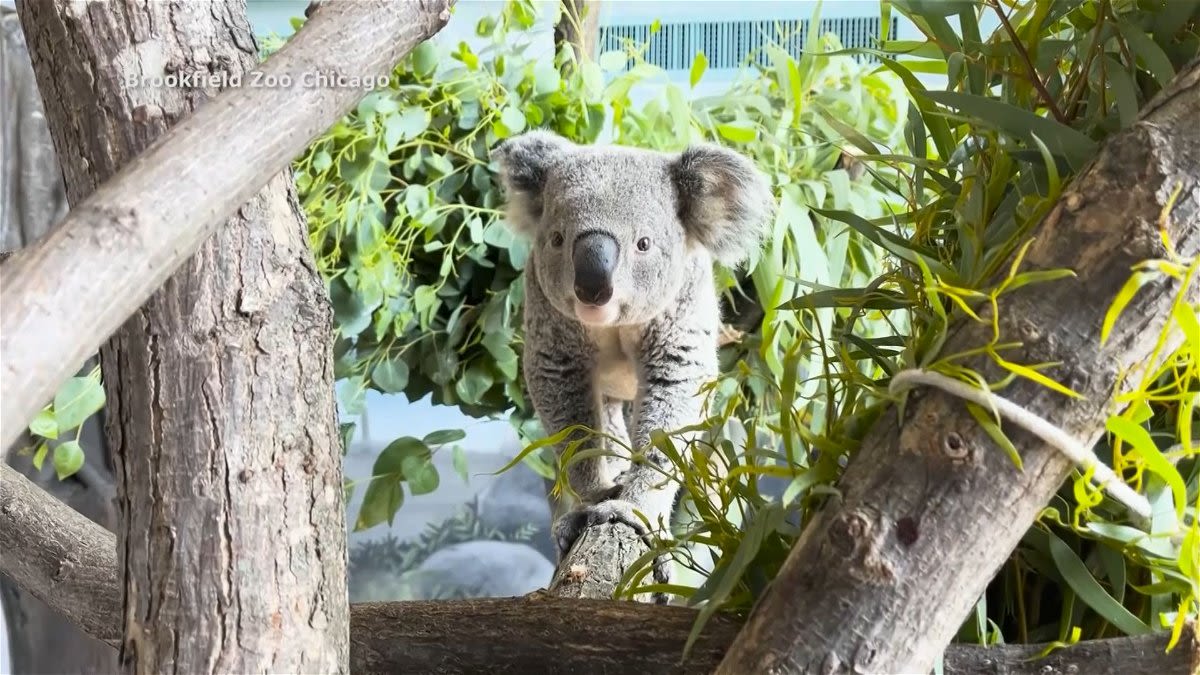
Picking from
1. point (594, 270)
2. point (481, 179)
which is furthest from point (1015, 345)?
point (481, 179)

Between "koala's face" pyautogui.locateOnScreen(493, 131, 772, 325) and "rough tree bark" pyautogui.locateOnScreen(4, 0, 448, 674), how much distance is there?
97cm

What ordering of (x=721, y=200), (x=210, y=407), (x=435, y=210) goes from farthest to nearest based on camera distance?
(x=435, y=210) < (x=721, y=200) < (x=210, y=407)

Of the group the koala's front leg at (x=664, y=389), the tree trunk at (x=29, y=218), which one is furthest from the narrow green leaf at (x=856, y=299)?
the tree trunk at (x=29, y=218)

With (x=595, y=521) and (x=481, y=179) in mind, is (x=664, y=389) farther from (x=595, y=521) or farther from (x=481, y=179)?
(x=481, y=179)

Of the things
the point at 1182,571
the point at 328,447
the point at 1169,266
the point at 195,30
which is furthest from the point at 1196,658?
the point at 195,30

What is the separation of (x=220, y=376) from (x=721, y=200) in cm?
134

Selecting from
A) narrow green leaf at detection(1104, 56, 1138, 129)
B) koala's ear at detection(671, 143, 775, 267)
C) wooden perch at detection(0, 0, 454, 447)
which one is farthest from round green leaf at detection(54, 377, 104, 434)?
narrow green leaf at detection(1104, 56, 1138, 129)

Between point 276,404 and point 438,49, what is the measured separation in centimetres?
184

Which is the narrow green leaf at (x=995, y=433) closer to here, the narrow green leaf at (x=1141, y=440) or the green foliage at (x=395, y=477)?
the narrow green leaf at (x=1141, y=440)

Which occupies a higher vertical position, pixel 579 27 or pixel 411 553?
pixel 579 27

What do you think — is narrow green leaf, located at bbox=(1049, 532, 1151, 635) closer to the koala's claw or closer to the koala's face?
the koala's claw

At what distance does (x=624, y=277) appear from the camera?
1.84 m

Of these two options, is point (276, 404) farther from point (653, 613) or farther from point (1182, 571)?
point (1182, 571)

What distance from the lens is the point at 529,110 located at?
2449 mm
